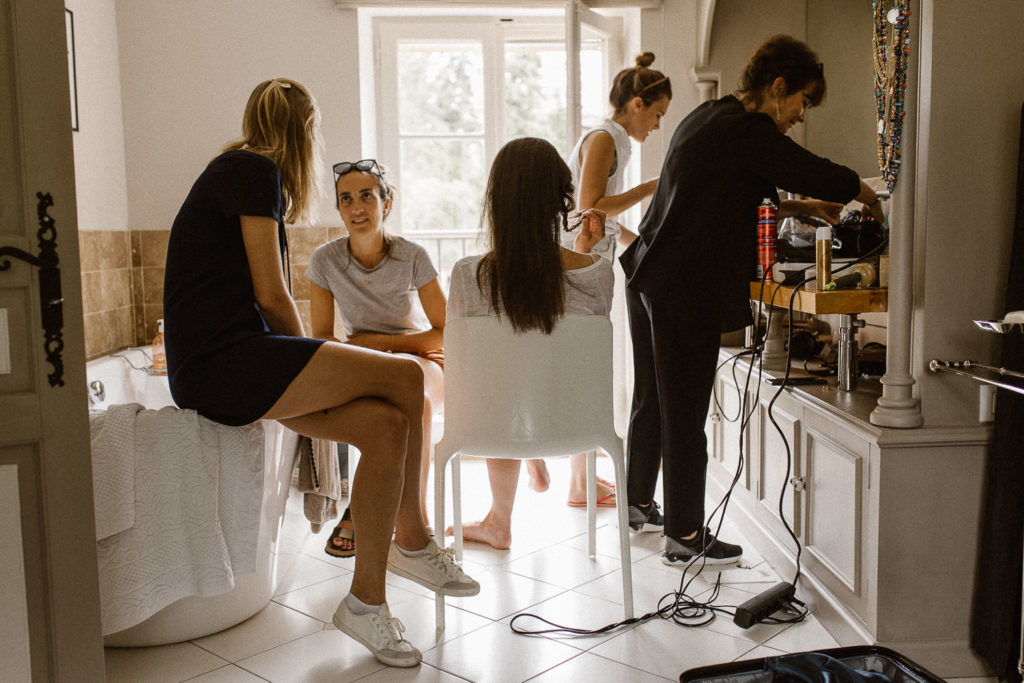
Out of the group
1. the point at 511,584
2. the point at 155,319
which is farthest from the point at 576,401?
the point at 155,319

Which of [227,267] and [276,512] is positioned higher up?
[227,267]

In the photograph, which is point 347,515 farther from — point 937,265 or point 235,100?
point 235,100

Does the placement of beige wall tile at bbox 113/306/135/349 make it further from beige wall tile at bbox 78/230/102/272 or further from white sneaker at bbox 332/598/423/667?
white sneaker at bbox 332/598/423/667

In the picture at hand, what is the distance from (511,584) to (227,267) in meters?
1.18

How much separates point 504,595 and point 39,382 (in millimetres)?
1339

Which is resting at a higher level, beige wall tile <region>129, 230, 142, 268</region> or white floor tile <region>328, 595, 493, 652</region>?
beige wall tile <region>129, 230, 142, 268</region>

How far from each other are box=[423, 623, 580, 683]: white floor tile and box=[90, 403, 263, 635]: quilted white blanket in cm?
54

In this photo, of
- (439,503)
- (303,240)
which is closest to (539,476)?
(439,503)

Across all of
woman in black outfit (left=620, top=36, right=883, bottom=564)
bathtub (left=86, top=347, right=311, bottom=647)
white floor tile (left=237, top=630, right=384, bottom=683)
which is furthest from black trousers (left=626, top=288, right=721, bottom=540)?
bathtub (left=86, top=347, right=311, bottom=647)

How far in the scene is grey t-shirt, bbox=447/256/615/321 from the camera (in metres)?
2.19

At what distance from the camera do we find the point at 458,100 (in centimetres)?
415

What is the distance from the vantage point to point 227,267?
2102mm

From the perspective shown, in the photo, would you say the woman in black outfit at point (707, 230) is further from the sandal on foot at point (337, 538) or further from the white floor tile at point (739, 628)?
the sandal on foot at point (337, 538)


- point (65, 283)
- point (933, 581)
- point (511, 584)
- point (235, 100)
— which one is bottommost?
point (511, 584)
